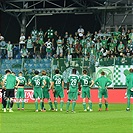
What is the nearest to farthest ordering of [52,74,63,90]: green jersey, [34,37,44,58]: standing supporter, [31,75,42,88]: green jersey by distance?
1. [31,75,42,88]: green jersey
2. [52,74,63,90]: green jersey
3. [34,37,44,58]: standing supporter

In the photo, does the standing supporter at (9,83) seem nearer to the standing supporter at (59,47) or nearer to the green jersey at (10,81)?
the green jersey at (10,81)

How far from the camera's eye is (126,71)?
3944 centimetres

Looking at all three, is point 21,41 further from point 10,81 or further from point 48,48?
point 10,81

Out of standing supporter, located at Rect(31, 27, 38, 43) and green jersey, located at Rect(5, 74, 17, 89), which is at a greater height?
standing supporter, located at Rect(31, 27, 38, 43)

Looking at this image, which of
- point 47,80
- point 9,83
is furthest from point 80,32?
point 9,83

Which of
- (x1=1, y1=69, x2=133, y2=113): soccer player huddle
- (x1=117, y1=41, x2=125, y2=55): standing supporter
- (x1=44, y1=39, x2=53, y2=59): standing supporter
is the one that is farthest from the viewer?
(x1=44, y1=39, x2=53, y2=59): standing supporter

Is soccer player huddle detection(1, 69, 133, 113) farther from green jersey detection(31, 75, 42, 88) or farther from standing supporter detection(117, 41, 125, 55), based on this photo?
standing supporter detection(117, 41, 125, 55)

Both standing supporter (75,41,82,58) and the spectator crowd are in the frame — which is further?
standing supporter (75,41,82,58)

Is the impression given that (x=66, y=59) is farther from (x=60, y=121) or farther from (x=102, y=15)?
(x=60, y=121)

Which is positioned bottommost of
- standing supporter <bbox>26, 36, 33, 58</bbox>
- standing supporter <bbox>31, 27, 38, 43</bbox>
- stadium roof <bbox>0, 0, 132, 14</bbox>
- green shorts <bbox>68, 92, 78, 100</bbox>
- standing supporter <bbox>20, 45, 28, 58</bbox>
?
green shorts <bbox>68, 92, 78, 100</bbox>

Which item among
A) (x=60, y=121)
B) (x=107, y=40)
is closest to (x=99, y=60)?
(x=107, y=40)

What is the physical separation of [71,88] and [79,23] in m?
23.3

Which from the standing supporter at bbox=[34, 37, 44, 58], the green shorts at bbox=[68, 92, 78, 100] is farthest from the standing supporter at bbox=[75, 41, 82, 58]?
the green shorts at bbox=[68, 92, 78, 100]

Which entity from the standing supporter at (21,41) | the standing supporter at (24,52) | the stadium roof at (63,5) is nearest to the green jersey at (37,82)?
the standing supporter at (24,52)
